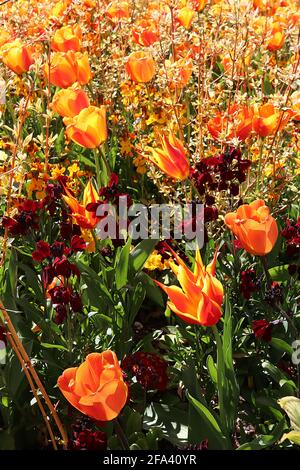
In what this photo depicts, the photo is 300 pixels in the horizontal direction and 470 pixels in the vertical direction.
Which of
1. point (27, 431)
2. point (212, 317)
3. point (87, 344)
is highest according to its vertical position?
point (212, 317)

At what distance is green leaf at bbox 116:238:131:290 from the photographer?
2.05 m

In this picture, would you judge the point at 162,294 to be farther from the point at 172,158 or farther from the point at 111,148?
the point at 111,148

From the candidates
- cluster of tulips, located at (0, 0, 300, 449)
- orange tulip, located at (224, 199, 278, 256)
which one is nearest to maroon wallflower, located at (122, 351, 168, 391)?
cluster of tulips, located at (0, 0, 300, 449)

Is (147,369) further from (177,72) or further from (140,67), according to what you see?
(140,67)

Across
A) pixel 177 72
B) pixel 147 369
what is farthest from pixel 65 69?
pixel 147 369

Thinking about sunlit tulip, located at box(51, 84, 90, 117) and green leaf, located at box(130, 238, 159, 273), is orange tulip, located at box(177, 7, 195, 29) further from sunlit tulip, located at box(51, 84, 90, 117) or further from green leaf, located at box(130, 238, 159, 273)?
green leaf, located at box(130, 238, 159, 273)

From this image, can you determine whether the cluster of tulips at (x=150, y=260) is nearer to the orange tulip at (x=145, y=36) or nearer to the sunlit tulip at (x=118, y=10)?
the orange tulip at (x=145, y=36)

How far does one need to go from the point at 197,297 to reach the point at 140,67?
1.23 m

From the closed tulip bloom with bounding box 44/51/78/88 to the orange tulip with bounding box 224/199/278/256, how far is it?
100 centimetres

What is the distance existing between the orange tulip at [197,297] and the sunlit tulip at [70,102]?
0.82 m

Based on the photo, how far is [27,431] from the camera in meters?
1.82

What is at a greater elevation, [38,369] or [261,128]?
[261,128]

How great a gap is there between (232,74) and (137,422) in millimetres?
1181

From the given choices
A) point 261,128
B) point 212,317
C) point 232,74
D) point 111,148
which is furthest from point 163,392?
point 111,148
